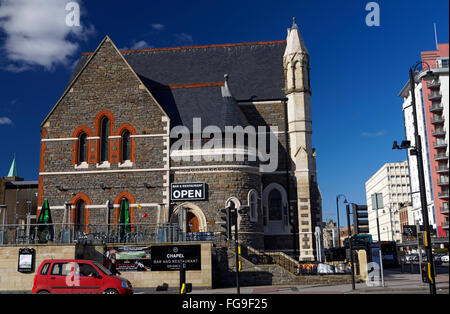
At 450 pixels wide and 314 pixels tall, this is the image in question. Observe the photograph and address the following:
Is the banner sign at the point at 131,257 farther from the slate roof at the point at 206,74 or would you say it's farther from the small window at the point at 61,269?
the slate roof at the point at 206,74

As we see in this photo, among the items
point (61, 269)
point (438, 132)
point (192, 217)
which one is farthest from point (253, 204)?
point (438, 132)

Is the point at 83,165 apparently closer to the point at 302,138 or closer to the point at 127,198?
the point at 127,198

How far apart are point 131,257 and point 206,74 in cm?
1864

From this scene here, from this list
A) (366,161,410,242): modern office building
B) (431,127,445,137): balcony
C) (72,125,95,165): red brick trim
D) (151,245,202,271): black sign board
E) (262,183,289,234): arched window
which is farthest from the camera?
(366,161,410,242): modern office building

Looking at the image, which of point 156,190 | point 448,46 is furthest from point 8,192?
point 448,46

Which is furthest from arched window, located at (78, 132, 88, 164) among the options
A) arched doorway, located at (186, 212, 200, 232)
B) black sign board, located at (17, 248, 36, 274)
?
black sign board, located at (17, 248, 36, 274)

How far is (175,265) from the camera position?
2333cm

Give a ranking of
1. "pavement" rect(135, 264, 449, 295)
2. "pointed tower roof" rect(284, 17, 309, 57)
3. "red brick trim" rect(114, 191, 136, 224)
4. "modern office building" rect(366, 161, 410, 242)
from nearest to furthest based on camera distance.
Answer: "pavement" rect(135, 264, 449, 295) < "red brick trim" rect(114, 191, 136, 224) < "pointed tower roof" rect(284, 17, 309, 57) < "modern office building" rect(366, 161, 410, 242)

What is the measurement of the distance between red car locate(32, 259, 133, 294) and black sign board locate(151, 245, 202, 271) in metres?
6.88

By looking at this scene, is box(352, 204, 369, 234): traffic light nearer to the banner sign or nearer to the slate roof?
the banner sign

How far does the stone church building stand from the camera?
29562 millimetres

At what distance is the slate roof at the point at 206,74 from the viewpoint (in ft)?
107

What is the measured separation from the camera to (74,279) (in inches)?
643

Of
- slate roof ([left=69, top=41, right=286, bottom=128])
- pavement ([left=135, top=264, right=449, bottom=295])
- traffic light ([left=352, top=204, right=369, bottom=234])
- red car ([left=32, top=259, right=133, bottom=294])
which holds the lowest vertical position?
pavement ([left=135, top=264, right=449, bottom=295])
